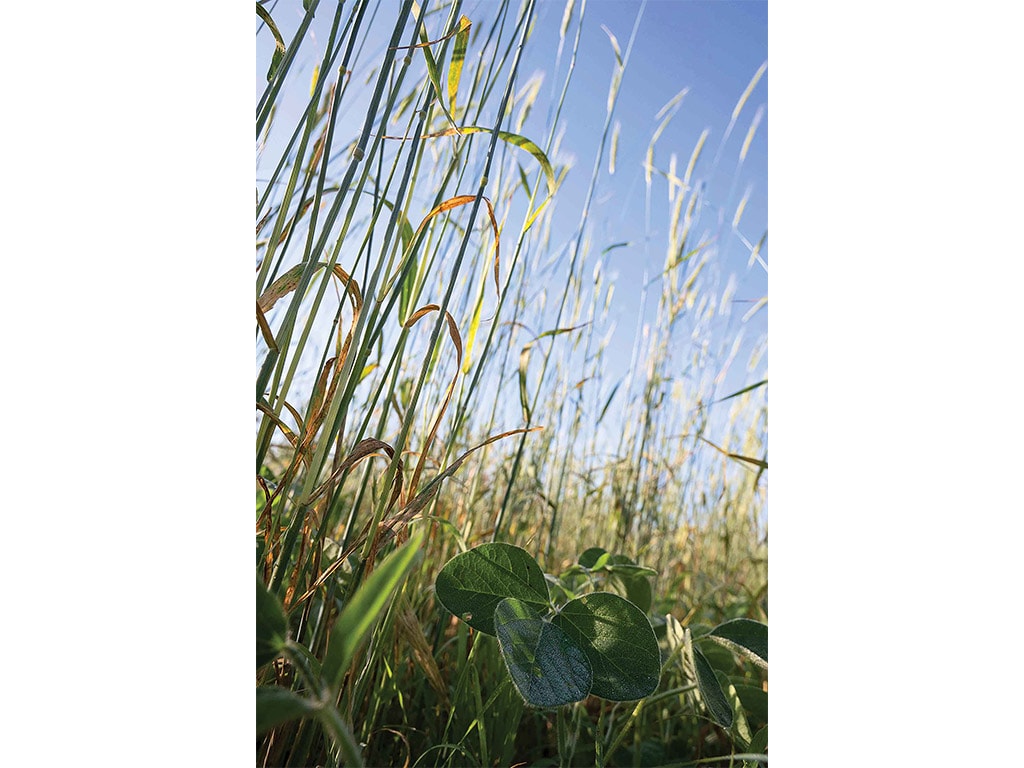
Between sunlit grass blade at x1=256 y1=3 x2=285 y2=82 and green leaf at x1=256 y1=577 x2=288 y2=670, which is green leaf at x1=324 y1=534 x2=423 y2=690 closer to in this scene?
green leaf at x1=256 y1=577 x2=288 y2=670

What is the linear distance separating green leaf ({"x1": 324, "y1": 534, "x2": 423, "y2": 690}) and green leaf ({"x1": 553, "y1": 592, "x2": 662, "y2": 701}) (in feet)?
0.68

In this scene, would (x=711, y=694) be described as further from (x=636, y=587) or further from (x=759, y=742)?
(x=636, y=587)

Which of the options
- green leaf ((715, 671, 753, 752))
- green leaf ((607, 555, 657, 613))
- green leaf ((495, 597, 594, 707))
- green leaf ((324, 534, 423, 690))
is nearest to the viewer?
green leaf ((324, 534, 423, 690))

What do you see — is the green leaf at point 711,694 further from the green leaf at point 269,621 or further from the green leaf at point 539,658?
the green leaf at point 269,621

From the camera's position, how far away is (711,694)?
406mm

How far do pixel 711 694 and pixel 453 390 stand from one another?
251 millimetres

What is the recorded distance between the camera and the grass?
0.38 m

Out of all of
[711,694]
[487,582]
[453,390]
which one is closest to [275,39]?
[453,390]

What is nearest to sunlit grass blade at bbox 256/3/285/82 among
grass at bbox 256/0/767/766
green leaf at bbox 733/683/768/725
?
grass at bbox 256/0/767/766

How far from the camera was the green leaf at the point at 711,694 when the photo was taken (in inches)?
15.7

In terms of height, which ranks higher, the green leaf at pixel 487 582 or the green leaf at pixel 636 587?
the green leaf at pixel 636 587

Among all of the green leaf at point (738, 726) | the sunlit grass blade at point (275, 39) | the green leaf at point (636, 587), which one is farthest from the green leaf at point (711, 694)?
the sunlit grass blade at point (275, 39)

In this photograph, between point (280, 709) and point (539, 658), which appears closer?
point (280, 709)
